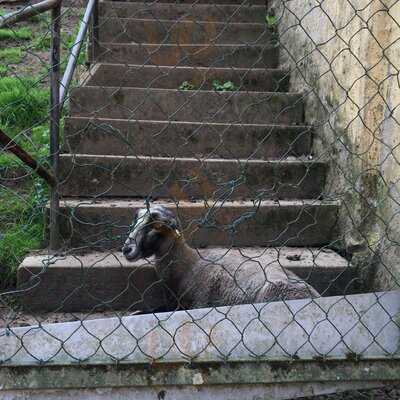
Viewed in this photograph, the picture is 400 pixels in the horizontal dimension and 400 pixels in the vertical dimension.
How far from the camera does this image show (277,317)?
9.32ft

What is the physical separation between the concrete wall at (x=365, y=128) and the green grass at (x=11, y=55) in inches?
122

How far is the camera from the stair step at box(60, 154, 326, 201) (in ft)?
14.3

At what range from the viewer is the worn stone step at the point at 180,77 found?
5359 millimetres

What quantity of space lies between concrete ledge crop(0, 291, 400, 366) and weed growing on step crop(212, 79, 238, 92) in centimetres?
277

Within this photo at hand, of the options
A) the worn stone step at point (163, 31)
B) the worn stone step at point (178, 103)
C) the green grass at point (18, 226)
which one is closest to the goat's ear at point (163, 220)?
the green grass at point (18, 226)

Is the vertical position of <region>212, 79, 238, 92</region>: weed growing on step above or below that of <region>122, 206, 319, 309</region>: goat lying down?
above

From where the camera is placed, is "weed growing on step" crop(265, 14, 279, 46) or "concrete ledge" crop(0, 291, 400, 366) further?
"weed growing on step" crop(265, 14, 279, 46)

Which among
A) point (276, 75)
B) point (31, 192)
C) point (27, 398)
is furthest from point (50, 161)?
point (276, 75)

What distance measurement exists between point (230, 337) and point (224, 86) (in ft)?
9.90

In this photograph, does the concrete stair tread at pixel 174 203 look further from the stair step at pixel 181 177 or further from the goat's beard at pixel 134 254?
the goat's beard at pixel 134 254

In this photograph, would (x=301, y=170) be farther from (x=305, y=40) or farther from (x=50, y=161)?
(x=50, y=161)

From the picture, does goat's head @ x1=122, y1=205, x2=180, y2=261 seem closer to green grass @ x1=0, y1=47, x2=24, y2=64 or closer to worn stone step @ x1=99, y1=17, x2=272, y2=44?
worn stone step @ x1=99, y1=17, x2=272, y2=44

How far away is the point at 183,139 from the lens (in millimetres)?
4715

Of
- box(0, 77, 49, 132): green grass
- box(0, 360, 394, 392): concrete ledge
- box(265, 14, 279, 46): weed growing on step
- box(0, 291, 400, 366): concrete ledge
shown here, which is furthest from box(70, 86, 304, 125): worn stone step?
box(0, 360, 394, 392): concrete ledge
